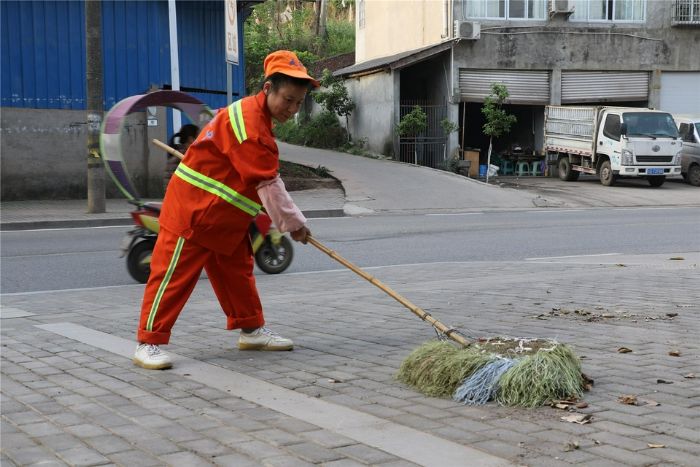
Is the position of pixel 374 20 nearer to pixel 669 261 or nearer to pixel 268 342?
pixel 669 261

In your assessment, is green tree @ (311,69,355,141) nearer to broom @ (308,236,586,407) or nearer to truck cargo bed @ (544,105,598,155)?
truck cargo bed @ (544,105,598,155)

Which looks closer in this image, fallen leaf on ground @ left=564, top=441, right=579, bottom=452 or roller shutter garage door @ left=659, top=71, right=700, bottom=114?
fallen leaf on ground @ left=564, top=441, right=579, bottom=452

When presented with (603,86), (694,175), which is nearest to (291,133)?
(603,86)

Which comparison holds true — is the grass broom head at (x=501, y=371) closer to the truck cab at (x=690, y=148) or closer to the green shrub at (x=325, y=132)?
the truck cab at (x=690, y=148)

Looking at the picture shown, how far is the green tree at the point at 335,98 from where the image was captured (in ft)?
100

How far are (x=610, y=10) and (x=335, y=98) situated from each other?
9518 millimetres

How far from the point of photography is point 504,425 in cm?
Answer: 385

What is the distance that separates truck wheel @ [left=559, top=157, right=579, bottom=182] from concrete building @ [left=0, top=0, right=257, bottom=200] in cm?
1206

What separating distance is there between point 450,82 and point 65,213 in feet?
46.9

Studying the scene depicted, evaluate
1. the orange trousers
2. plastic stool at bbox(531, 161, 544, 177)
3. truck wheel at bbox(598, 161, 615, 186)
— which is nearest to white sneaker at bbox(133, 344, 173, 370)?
the orange trousers

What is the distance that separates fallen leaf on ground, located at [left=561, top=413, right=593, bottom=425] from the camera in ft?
12.6

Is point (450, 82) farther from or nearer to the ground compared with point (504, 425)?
farther from the ground

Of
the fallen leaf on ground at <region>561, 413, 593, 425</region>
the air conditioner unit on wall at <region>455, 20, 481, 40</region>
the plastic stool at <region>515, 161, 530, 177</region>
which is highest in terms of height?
the air conditioner unit on wall at <region>455, 20, 481, 40</region>

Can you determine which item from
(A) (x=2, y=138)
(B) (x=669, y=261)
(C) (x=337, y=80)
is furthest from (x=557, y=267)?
(C) (x=337, y=80)
